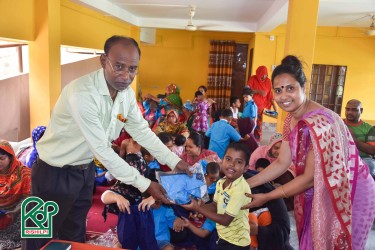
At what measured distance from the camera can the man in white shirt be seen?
1.72m

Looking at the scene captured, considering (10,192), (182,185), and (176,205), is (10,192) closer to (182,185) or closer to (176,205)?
(176,205)

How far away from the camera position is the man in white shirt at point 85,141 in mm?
1716

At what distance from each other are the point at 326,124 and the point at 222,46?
10067mm

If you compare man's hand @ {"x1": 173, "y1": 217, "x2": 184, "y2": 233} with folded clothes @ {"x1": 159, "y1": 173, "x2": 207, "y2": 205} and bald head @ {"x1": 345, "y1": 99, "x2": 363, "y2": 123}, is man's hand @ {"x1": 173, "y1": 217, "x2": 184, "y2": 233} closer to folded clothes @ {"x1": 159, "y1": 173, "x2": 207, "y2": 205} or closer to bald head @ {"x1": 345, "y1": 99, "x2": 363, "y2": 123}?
folded clothes @ {"x1": 159, "y1": 173, "x2": 207, "y2": 205}

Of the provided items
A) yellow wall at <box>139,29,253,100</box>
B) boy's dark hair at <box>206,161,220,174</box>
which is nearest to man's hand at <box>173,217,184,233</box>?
boy's dark hair at <box>206,161,220,174</box>

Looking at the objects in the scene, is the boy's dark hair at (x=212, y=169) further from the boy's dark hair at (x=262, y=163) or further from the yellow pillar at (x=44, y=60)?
the yellow pillar at (x=44, y=60)

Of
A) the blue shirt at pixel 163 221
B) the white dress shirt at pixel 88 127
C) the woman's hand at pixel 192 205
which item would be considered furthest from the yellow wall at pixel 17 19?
the woman's hand at pixel 192 205

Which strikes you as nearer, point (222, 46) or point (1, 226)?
point (1, 226)

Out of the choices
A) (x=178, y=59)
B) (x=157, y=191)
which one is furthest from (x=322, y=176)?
(x=178, y=59)

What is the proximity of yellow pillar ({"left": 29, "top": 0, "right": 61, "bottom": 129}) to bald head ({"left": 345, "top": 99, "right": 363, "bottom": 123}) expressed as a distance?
12.8ft

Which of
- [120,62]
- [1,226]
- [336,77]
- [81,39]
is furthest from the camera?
[336,77]

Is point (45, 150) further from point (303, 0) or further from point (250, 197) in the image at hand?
point (303, 0)

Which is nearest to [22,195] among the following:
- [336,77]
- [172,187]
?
[172,187]

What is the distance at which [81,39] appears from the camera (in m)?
5.93
